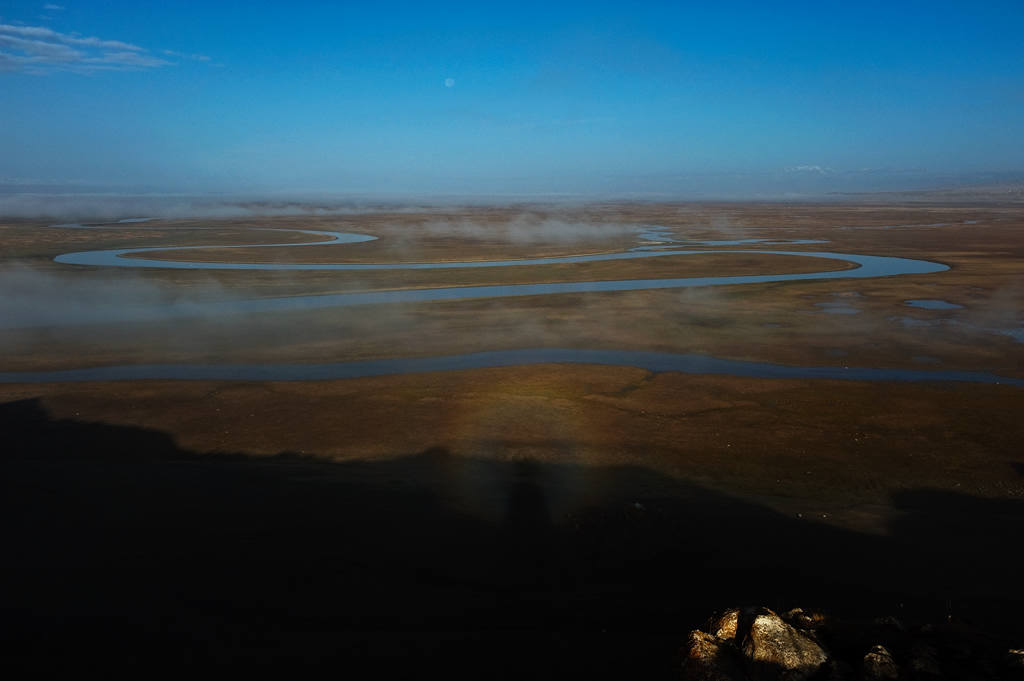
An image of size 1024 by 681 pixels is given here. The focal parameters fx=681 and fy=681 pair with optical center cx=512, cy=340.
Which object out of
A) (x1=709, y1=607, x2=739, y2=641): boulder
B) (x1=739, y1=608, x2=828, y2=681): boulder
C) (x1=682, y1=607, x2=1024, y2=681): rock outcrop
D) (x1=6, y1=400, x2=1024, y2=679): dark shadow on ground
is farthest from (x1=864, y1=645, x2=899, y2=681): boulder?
(x1=6, y1=400, x2=1024, y2=679): dark shadow on ground

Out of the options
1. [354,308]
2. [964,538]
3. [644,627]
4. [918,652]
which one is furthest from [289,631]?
[354,308]

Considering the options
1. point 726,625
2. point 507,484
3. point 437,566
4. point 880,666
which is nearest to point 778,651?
point 726,625

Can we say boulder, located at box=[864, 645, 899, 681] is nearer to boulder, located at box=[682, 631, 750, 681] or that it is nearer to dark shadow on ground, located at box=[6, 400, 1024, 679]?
boulder, located at box=[682, 631, 750, 681]

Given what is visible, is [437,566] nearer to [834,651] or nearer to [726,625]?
[726,625]

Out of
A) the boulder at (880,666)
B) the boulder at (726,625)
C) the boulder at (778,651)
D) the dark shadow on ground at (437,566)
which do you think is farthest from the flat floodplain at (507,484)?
the boulder at (880,666)

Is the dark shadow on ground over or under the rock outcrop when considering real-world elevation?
under

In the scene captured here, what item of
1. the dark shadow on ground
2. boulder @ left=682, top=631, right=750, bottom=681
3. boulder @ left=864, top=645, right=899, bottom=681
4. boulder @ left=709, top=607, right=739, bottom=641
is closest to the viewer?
boulder @ left=864, top=645, right=899, bottom=681
